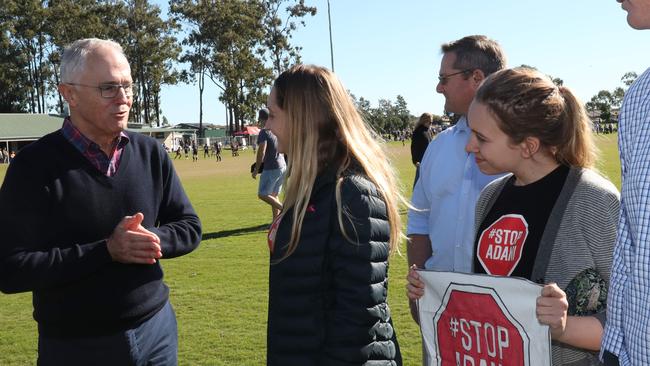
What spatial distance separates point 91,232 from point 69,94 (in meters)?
0.68

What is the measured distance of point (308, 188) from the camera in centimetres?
243

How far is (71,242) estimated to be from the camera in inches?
109

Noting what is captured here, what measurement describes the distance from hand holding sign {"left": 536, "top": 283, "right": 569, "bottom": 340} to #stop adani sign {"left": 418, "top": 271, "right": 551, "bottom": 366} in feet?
0.21

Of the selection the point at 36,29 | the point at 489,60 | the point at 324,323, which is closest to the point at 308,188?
the point at 324,323

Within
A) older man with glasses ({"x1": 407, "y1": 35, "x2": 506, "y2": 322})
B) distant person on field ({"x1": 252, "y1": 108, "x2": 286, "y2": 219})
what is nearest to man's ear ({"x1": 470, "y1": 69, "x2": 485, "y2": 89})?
older man with glasses ({"x1": 407, "y1": 35, "x2": 506, "y2": 322})

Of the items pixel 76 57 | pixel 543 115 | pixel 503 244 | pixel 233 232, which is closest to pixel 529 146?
pixel 543 115

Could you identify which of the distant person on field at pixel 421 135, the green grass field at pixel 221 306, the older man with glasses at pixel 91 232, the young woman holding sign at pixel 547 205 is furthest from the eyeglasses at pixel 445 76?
the distant person on field at pixel 421 135

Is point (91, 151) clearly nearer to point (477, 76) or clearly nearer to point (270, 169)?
point (477, 76)

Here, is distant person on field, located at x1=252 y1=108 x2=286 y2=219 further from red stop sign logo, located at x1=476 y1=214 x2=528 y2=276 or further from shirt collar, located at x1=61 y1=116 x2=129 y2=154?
red stop sign logo, located at x1=476 y1=214 x2=528 y2=276

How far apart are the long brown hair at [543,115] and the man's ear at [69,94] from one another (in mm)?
1858

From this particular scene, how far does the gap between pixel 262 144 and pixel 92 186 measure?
7523 millimetres

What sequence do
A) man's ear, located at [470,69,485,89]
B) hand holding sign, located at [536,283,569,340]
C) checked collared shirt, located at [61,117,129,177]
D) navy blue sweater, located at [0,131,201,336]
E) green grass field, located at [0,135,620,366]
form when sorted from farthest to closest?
green grass field, located at [0,135,620,366] → man's ear, located at [470,69,485,89] → checked collared shirt, located at [61,117,129,177] → navy blue sweater, located at [0,131,201,336] → hand holding sign, located at [536,283,569,340]

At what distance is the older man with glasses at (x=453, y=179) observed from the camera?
11.0ft

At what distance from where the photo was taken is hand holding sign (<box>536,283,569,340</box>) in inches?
77.5
